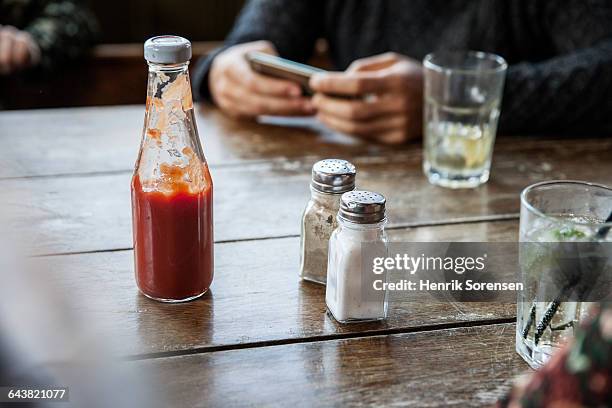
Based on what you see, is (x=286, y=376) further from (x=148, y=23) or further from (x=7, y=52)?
(x=148, y=23)

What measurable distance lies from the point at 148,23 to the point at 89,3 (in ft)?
0.67

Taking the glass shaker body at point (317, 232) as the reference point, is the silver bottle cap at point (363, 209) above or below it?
above

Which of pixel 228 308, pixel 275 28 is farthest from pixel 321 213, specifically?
pixel 275 28

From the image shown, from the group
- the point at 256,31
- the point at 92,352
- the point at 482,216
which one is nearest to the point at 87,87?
the point at 256,31

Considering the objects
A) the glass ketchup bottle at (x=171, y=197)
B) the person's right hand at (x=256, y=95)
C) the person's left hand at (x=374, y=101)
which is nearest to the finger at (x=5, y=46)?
the person's right hand at (x=256, y=95)

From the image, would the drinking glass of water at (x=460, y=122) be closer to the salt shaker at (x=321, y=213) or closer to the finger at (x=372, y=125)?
the finger at (x=372, y=125)

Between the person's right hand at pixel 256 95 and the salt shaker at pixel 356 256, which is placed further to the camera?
the person's right hand at pixel 256 95

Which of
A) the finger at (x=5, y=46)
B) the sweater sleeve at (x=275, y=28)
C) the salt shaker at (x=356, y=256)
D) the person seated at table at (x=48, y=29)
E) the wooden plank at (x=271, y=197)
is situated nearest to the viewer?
the salt shaker at (x=356, y=256)

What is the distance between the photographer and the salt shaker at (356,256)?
2.67ft

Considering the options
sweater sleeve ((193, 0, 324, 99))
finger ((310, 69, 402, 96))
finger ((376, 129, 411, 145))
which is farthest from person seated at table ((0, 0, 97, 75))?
finger ((376, 129, 411, 145))

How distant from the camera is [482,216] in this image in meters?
1.13

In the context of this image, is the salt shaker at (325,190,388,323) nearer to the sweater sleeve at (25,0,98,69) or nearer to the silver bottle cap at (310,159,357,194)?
the silver bottle cap at (310,159,357,194)

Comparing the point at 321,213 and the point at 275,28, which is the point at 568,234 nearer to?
the point at 321,213

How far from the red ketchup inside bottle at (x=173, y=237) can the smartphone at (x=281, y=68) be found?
640 mm
